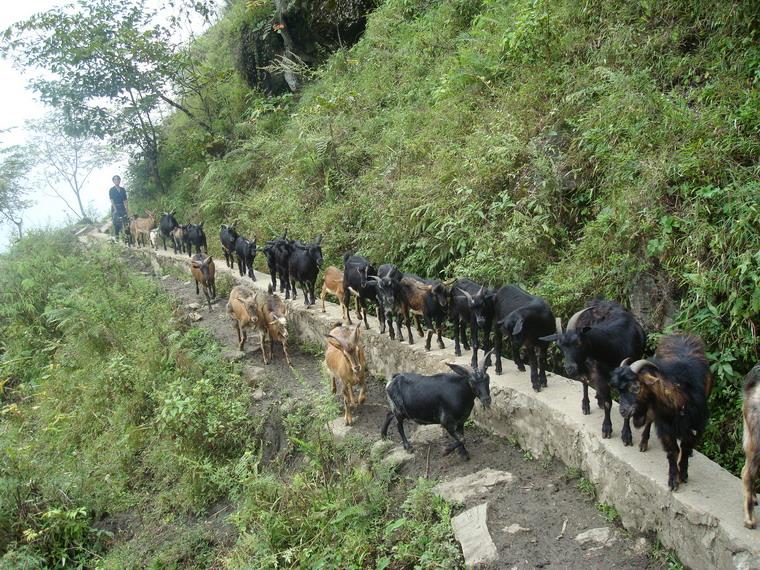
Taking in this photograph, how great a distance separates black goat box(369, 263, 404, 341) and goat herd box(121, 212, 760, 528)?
0.04ft

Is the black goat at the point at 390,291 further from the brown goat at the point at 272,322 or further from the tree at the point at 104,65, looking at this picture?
the tree at the point at 104,65

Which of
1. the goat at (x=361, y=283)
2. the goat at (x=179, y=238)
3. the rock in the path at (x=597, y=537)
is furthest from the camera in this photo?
the goat at (x=179, y=238)

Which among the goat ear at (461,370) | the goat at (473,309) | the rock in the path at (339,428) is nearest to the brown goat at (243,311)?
the rock in the path at (339,428)

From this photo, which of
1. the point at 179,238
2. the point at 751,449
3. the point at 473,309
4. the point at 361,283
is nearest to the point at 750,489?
the point at 751,449

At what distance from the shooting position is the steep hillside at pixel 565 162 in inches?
215

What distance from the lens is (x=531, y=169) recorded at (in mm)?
8078

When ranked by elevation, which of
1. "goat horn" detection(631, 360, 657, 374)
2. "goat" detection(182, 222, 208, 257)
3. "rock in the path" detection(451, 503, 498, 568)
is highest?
"goat horn" detection(631, 360, 657, 374)

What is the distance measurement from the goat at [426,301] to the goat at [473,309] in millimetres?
148

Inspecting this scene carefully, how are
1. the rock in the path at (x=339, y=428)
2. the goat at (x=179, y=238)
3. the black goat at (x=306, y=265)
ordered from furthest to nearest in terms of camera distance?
the goat at (x=179, y=238) → the black goat at (x=306, y=265) → the rock in the path at (x=339, y=428)

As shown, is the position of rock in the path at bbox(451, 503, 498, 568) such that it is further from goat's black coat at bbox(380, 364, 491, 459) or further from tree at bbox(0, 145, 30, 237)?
tree at bbox(0, 145, 30, 237)

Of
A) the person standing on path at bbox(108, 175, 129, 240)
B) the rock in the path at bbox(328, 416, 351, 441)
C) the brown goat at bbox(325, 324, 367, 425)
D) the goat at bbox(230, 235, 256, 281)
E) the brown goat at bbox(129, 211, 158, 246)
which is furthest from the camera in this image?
the person standing on path at bbox(108, 175, 129, 240)

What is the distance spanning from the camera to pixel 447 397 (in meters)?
5.61

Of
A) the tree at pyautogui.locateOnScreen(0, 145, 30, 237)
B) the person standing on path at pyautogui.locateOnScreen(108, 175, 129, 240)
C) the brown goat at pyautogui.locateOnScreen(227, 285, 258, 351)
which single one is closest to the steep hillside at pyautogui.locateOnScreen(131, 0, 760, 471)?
the brown goat at pyautogui.locateOnScreen(227, 285, 258, 351)

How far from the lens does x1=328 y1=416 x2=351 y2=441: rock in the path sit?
6649 millimetres
